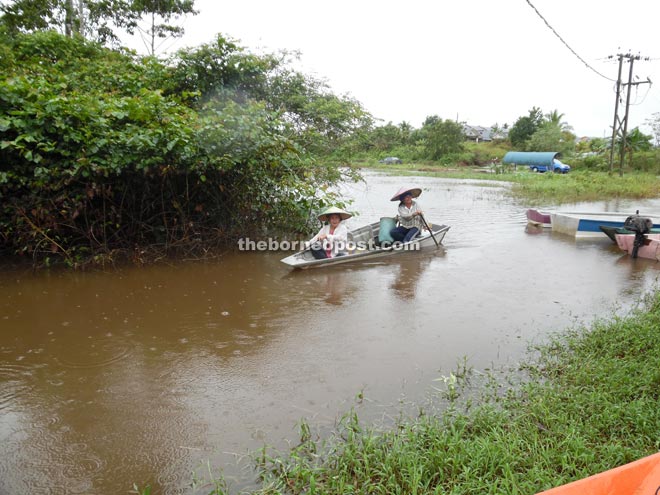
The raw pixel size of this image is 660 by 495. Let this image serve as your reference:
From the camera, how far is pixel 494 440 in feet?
10.3

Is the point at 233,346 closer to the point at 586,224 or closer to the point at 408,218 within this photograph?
the point at 408,218

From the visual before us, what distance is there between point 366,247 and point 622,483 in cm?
734

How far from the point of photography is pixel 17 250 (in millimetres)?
7102

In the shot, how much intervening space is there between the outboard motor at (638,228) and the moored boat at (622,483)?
27.0 ft

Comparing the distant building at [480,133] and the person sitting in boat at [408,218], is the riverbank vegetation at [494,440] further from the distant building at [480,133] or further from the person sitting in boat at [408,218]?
the distant building at [480,133]

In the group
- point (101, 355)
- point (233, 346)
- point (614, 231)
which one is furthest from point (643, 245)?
point (101, 355)

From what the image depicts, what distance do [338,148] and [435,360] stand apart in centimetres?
751

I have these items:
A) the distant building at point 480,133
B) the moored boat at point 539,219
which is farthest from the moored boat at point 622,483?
the distant building at point 480,133

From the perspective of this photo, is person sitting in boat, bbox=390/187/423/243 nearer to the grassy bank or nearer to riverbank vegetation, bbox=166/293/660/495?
riverbank vegetation, bbox=166/293/660/495

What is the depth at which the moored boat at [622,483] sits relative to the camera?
2.13m

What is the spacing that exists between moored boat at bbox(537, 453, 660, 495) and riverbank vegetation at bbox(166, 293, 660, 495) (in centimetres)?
46

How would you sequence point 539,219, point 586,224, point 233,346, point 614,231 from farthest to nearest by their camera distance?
point 539,219 → point 586,224 → point 614,231 → point 233,346

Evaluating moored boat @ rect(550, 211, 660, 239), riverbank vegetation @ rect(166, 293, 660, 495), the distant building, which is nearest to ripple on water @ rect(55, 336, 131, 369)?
riverbank vegetation @ rect(166, 293, 660, 495)

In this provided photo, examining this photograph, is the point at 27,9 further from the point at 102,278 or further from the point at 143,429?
the point at 143,429
